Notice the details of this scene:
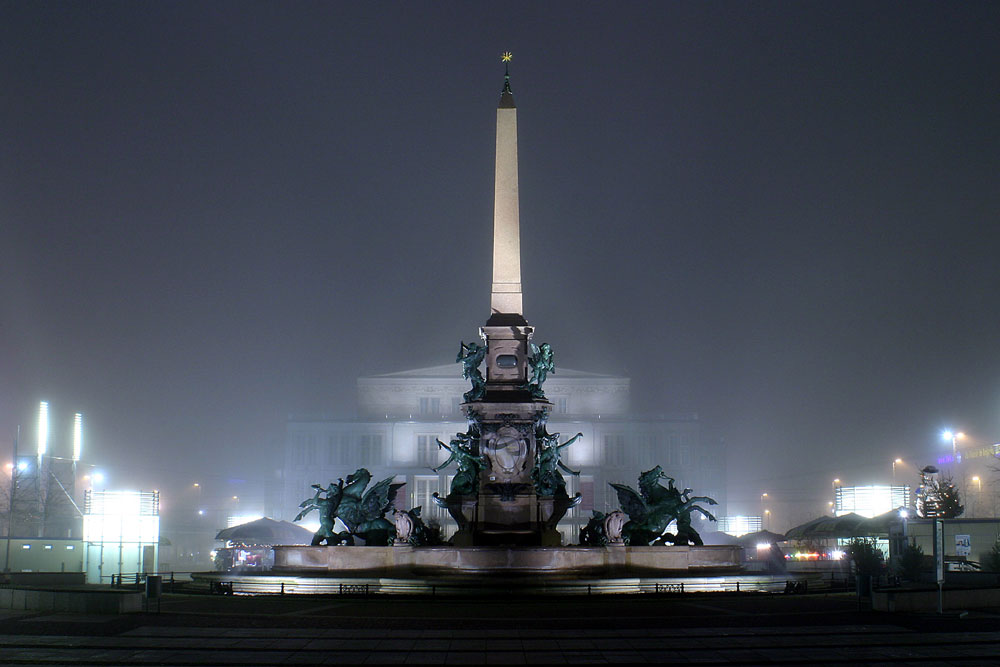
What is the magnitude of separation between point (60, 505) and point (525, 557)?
58.6 metres

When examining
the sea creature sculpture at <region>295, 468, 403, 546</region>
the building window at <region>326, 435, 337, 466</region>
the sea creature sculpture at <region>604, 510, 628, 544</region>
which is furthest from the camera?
the building window at <region>326, 435, 337, 466</region>

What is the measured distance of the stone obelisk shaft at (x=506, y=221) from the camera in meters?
42.0

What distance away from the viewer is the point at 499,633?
22.1 metres

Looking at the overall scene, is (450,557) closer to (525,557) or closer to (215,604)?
(525,557)

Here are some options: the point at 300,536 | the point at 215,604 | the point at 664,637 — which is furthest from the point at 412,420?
the point at 664,637

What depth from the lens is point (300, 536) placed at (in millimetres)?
70062

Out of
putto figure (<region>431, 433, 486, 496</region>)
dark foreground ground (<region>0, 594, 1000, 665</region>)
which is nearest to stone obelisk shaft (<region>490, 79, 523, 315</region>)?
putto figure (<region>431, 433, 486, 496</region>)

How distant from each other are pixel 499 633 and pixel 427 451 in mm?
101474

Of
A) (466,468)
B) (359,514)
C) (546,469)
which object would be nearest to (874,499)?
(546,469)

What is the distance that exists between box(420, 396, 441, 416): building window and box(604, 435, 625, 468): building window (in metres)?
19.2

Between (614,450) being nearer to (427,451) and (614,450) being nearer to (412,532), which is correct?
(427,451)

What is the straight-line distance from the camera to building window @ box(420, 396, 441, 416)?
127 metres

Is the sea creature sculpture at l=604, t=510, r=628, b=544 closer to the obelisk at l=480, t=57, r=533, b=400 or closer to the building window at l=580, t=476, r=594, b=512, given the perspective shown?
the obelisk at l=480, t=57, r=533, b=400

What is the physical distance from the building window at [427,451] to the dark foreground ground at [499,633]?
9279 cm
